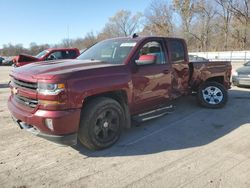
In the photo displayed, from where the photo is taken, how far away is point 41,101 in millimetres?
3789

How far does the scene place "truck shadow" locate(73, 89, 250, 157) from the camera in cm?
444

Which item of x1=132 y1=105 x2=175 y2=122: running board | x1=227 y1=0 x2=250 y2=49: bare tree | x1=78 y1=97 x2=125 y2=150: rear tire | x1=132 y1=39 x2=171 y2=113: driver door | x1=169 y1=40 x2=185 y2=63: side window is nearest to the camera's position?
x1=78 y1=97 x2=125 y2=150: rear tire

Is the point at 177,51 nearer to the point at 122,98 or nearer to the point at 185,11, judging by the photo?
the point at 122,98

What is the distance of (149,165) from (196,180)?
72 centimetres

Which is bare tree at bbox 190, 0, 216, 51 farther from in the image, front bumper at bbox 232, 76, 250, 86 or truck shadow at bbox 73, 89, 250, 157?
truck shadow at bbox 73, 89, 250, 157

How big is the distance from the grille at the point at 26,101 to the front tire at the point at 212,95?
4.51 m

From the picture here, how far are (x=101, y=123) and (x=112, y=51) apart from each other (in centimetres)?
164

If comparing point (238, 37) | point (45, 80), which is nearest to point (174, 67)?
point (45, 80)

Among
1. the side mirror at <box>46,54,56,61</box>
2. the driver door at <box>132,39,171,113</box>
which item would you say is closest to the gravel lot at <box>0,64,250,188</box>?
the driver door at <box>132,39,171,113</box>

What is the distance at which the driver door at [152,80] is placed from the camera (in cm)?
490

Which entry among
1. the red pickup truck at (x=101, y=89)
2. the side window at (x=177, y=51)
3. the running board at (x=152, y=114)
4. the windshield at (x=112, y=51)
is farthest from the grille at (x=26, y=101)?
the side window at (x=177, y=51)

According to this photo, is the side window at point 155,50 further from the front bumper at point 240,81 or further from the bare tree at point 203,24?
the bare tree at point 203,24

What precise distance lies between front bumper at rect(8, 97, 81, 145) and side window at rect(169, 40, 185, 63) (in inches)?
113

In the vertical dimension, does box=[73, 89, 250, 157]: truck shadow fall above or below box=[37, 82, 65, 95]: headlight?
below
